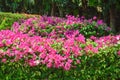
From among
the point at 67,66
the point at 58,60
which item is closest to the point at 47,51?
the point at 58,60

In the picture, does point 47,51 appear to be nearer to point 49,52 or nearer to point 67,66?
point 49,52

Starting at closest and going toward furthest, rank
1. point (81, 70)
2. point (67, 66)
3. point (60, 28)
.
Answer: point (67, 66) → point (81, 70) → point (60, 28)

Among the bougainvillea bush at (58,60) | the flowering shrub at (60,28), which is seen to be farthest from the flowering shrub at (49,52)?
the flowering shrub at (60,28)

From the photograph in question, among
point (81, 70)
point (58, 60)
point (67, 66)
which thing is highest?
point (58, 60)

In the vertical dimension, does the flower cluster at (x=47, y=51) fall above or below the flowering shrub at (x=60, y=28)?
above

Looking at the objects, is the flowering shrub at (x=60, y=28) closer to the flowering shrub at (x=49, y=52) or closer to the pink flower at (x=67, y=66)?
the flowering shrub at (x=49, y=52)

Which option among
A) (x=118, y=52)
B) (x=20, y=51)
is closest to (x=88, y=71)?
(x=118, y=52)

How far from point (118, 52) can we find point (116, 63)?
0.69ft

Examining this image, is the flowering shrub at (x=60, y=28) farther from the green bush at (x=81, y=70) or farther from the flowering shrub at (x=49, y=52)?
the green bush at (x=81, y=70)

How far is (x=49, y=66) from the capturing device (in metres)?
6.26

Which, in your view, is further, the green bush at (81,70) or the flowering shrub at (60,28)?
the flowering shrub at (60,28)

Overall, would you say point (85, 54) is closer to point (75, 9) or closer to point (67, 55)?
point (67, 55)

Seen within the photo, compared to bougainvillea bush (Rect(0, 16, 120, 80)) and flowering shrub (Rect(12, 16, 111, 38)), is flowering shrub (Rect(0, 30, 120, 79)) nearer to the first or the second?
bougainvillea bush (Rect(0, 16, 120, 80))

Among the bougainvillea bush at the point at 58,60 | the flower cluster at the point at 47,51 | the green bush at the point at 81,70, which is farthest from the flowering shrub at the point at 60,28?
the green bush at the point at 81,70
